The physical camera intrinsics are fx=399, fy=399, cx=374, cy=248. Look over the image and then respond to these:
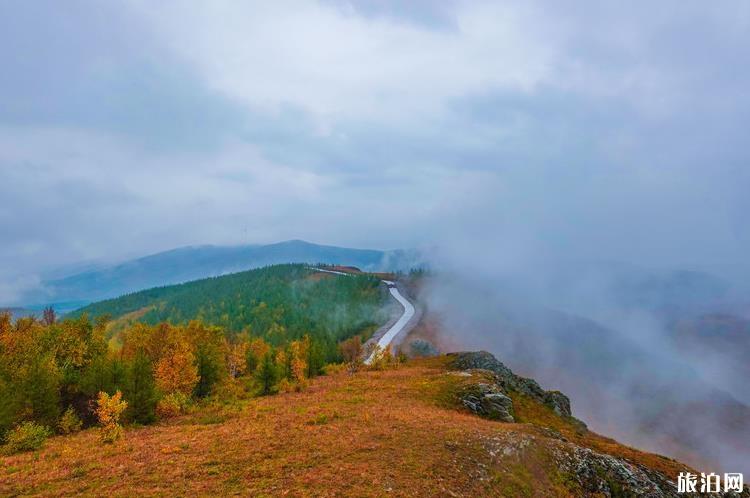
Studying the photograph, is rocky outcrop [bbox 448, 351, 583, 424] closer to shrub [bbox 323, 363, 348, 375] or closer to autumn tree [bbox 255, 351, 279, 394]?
shrub [bbox 323, 363, 348, 375]

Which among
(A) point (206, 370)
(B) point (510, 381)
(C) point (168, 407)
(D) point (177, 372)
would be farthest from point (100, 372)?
(B) point (510, 381)

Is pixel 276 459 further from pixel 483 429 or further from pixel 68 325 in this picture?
→ pixel 68 325

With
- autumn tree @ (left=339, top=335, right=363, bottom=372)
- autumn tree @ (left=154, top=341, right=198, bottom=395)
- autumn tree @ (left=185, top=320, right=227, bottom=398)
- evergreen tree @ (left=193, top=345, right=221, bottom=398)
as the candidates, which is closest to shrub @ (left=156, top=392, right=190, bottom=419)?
autumn tree @ (left=154, top=341, right=198, bottom=395)

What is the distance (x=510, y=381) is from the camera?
7494 cm

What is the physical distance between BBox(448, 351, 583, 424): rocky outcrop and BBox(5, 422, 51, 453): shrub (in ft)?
197

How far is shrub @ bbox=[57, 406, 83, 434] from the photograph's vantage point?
126ft

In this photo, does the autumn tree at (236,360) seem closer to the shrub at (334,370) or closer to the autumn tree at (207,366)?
the shrub at (334,370)

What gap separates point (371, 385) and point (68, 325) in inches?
1764

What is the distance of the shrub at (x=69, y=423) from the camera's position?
126 feet

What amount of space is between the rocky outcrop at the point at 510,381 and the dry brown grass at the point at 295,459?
34680 millimetres

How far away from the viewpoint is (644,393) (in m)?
170

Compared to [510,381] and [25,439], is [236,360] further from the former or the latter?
[510,381]

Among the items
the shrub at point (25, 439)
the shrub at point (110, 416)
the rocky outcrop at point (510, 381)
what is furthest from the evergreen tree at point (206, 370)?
the rocky outcrop at point (510, 381)

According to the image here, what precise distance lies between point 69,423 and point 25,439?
6.97m
